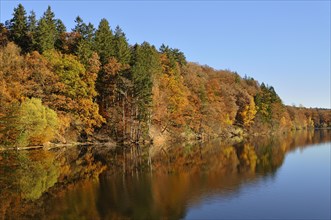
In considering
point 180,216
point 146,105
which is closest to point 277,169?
point 180,216

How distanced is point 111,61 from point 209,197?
1633 inches

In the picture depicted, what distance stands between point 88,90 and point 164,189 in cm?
3440

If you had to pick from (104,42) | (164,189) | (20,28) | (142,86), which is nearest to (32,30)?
(20,28)

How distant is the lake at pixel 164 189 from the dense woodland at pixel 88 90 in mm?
11079

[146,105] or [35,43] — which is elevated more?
[35,43]

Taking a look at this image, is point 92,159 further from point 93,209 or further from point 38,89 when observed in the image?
point 93,209

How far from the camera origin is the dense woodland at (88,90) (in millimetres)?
44031

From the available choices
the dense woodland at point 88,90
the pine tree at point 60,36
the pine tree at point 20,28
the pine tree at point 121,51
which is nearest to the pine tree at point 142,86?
the dense woodland at point 88,90

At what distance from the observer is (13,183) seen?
23.9 meters

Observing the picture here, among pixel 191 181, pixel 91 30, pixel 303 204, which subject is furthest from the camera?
pixel 91 30

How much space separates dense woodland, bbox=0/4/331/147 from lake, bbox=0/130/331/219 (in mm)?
11079

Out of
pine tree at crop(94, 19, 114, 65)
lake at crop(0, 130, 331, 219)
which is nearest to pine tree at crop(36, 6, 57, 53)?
pine tree at crop(94, 19, 114, 65)

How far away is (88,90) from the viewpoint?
52.6 meters

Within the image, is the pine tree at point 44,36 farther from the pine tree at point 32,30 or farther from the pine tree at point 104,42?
the pine tree at point 104,42
